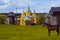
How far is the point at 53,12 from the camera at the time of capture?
2522 cm

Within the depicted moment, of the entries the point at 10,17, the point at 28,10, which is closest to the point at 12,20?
the point at 10,17

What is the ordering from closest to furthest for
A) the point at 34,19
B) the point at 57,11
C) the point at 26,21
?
the point at 57,11 < the point at 26,21 < the point at 34,19

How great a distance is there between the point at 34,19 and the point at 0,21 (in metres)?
12.1

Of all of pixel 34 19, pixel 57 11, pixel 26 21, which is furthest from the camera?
pixel 34 19

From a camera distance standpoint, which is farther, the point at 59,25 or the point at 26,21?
the point at 26,21

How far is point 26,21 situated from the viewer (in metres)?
74.4

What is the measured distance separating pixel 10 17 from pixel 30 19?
754 centimetres

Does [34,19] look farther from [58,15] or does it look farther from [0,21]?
[58,15]

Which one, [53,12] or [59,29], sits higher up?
[53,12]

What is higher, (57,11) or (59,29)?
(57,11)

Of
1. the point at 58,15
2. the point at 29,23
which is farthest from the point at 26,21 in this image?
the point at 58,15

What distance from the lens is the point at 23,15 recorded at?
76.9m

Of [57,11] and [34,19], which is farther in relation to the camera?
[34,19]

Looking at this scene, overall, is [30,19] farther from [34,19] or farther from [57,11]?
[57,11]
